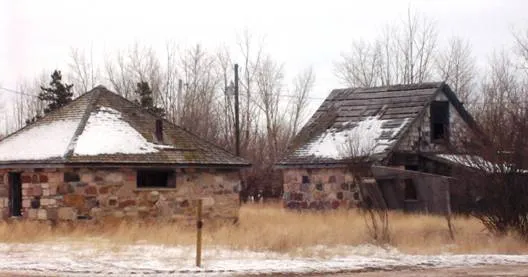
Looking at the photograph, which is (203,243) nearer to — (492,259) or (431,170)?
(492,259)

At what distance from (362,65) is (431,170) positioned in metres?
23.6

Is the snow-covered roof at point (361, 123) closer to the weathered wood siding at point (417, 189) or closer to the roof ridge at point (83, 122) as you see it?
the weathered wood siding at point (417, 189)

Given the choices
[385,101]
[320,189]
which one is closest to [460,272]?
[320,189]

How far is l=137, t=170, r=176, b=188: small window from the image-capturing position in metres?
23.7

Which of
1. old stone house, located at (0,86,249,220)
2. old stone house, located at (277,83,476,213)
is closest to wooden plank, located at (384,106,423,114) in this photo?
old stone house, located at (277,83,476,213)

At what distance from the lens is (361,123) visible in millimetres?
31125

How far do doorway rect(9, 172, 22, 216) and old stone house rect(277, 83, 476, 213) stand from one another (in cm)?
1017

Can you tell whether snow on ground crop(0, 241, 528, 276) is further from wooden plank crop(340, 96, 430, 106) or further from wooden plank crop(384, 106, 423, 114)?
wooden plank crop(340, 96, 430, 106)

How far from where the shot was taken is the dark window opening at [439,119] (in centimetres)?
3127

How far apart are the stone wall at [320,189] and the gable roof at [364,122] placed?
51 cm

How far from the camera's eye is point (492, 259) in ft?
53.1

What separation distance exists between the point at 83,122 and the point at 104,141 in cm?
133

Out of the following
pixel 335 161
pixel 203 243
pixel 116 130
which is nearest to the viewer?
pixel 203 243

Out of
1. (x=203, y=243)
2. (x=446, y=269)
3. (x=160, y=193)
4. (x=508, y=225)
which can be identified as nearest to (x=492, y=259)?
(x=446, y=269)
